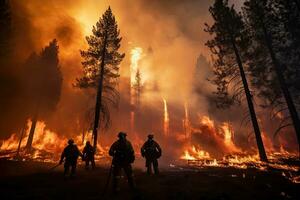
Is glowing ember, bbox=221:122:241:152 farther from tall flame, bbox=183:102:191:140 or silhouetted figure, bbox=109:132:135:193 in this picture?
silhouetted figure, bbox=109:132:135:193

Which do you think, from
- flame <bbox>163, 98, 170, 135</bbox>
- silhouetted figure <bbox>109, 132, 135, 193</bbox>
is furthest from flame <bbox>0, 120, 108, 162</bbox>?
silhouetted figure <bbox>109, 132, 135, 193</bbox>

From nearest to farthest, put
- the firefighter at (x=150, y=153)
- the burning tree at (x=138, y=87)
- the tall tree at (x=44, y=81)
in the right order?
the firefighter at (x=150, y=153) < the tall tree at (x=44, y=81) < the burning tree at (x=138, y=87)

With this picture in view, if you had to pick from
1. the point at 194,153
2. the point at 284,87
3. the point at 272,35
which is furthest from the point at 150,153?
the point at 194,153

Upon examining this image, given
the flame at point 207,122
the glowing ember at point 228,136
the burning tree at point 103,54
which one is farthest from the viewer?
the flame at point 207,122

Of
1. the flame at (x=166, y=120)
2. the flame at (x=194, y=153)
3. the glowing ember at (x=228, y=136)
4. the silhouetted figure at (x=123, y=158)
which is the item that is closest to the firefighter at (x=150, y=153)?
the silhouetted figure at (x=123, y=158)

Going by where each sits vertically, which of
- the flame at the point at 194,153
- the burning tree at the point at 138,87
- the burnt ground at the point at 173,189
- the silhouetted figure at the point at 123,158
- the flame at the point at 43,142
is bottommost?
the burnt ground at the point at 173,189

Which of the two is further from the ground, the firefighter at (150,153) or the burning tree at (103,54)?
the burning tree at (103,54)

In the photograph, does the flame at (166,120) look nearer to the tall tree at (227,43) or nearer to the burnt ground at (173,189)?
the tall tree at (227,43)

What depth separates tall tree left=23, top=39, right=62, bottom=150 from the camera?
115ft

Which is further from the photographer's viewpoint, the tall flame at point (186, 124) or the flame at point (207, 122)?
the tall flame at point (186, 124)

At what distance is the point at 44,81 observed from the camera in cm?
3631

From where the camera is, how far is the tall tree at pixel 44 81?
3516 centimetres

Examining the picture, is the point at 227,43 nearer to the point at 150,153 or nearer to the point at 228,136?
the point at 150,153

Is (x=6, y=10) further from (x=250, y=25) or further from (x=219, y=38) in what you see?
(x=250, y=25)
